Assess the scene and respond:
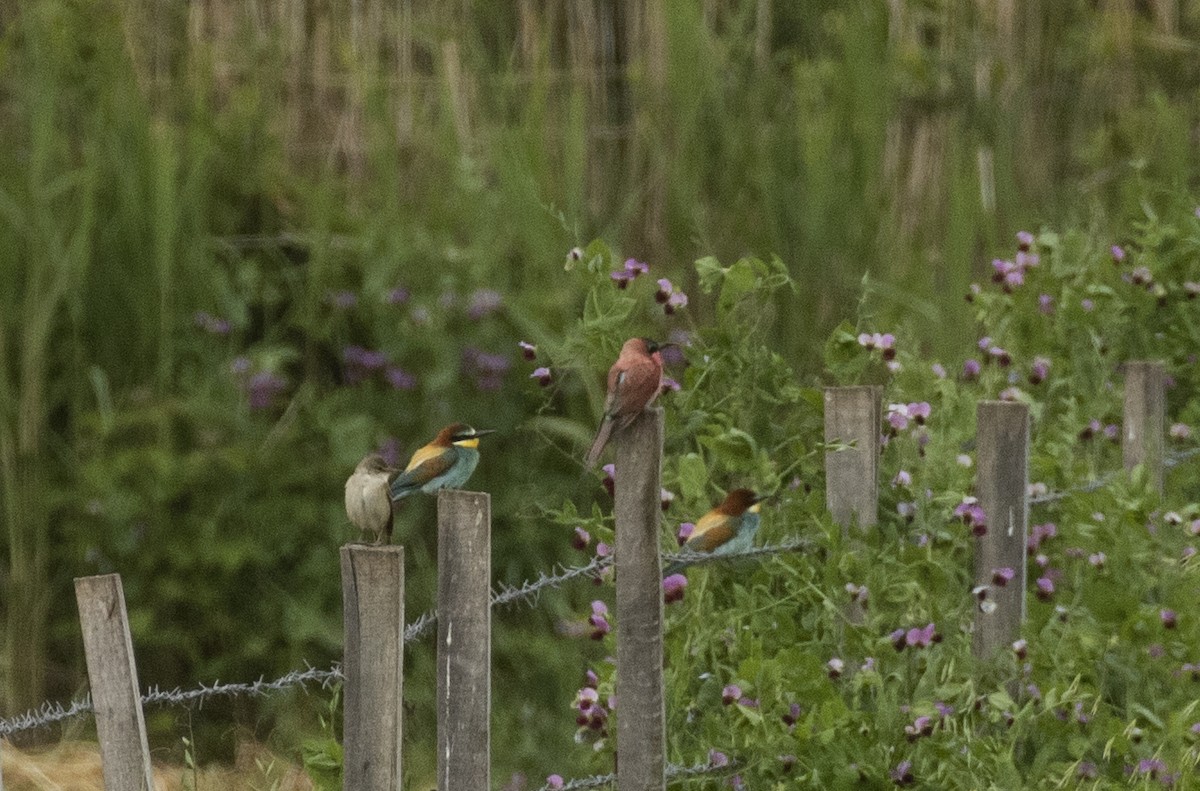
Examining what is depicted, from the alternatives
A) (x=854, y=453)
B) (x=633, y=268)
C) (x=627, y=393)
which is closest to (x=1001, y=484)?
(x=854, y=453)

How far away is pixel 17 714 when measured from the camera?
159 inches

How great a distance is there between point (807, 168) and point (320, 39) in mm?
1374

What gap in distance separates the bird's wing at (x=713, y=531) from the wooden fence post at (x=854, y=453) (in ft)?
0.80

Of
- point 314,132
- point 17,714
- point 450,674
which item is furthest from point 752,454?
point 314,132

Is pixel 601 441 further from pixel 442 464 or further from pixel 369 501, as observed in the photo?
pixel 369 501

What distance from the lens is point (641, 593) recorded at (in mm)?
2619

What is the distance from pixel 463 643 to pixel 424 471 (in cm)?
37

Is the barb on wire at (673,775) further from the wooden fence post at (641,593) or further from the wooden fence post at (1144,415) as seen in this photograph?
the wooden fence post at (1144,415)

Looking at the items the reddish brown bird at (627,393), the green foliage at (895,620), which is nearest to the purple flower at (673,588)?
the green foliage at (895,620)

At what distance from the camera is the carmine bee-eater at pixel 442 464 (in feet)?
8.55

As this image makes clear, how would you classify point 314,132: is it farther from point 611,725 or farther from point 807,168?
point 611,725

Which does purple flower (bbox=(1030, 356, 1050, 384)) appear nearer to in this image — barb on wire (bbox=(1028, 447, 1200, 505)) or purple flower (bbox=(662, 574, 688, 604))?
barb on wire (bbox=(1028, 447, 1200, 505))

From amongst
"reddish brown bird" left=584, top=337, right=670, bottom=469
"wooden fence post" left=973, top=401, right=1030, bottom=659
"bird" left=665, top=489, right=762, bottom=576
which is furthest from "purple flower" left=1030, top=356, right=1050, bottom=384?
"reddish brown bird" left=584, top=337, right=670, bottom=469

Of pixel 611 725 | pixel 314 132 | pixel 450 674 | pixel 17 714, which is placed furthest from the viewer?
pixel 314 132
